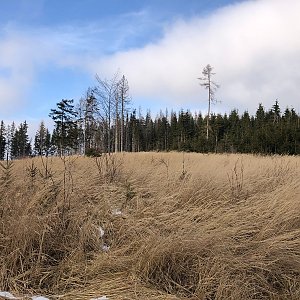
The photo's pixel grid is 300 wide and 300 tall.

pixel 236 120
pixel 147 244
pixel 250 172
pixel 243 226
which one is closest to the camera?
pixel 147 244

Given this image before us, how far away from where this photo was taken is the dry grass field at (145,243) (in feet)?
9.04

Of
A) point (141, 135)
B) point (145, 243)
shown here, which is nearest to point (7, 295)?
point (145, 243)

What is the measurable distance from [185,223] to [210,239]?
0.55m

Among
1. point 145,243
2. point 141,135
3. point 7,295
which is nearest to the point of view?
point 7,295

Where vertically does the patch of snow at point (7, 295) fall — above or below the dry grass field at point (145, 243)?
below

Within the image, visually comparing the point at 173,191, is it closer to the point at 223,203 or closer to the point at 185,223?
the point at 223,203

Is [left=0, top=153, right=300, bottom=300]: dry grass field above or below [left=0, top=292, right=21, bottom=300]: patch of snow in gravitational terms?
above

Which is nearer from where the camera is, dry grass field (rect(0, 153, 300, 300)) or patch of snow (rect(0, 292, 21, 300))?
patch of snow (rect(0, 292, 21, 300))

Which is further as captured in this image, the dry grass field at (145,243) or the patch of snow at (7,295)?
the dry grass field at (145,243)

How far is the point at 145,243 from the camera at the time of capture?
313 cm

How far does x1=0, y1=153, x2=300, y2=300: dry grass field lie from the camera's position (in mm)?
2754

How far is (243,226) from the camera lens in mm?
3582

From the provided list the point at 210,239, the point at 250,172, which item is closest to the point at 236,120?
the point at 250,172

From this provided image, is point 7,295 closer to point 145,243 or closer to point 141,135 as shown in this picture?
point 145,243
